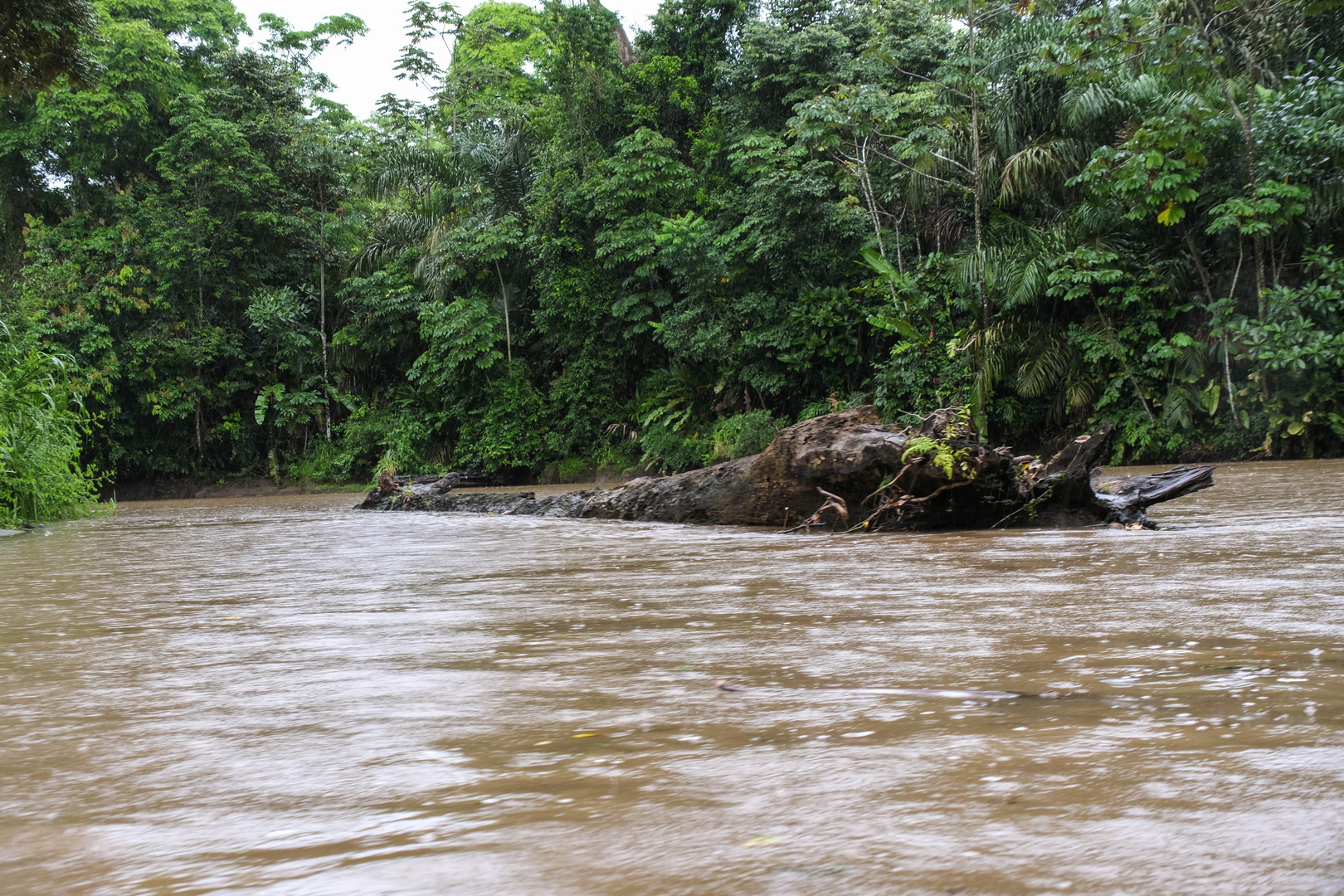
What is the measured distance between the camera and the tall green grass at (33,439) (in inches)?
352

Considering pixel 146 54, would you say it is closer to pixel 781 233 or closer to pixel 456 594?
pixel 781 233

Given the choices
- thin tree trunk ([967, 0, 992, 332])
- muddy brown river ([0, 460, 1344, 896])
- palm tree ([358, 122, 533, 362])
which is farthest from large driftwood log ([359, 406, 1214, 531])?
palm tree ([358, 122, 533, 362])

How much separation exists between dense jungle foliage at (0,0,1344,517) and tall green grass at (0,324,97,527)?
0.17m

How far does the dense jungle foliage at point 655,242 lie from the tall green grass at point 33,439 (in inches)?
6.6

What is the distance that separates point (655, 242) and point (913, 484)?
1285 centimetres

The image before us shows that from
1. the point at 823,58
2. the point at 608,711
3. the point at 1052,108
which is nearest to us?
the point at 608,711

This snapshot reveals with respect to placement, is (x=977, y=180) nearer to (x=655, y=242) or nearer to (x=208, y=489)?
(x=655, y=242)

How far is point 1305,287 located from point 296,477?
66.4 feet

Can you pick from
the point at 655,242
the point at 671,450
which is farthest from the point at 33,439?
the point at 655,242

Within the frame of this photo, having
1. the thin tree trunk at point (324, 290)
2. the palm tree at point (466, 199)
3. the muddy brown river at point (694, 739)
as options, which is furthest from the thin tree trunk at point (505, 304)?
the muddy brown river at point (694, 739)

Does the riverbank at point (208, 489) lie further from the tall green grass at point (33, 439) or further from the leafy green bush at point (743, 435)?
the tall green grass at point (33, 439)

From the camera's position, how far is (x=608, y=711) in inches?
67.4

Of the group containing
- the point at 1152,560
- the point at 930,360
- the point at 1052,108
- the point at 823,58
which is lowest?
the point at 1152,560

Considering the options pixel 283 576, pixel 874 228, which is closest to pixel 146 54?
pixel 874 228
